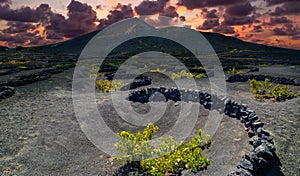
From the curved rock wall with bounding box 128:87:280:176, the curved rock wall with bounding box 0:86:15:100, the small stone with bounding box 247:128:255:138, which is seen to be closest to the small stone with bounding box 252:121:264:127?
the curved rock wall with bounding box 128:87:280:176

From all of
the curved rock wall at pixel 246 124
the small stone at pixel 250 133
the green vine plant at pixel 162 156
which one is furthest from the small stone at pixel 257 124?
the green vine plant at pixel 162 156

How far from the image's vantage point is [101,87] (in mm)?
28000

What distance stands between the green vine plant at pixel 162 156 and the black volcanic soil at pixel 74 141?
57cm

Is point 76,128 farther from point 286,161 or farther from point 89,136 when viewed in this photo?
point 286,161

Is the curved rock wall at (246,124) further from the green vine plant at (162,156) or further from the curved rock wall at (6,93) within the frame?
the curved rock wall at (6,93)

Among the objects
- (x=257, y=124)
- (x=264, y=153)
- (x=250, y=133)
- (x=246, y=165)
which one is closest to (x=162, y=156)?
(x=246, y=165)

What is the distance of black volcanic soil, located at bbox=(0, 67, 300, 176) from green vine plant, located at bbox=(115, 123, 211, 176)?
57cm

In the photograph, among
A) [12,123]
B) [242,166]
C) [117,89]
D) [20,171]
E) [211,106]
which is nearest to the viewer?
[242,166]

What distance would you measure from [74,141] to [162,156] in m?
6.05

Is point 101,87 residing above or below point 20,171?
above

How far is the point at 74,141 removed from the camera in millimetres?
14078

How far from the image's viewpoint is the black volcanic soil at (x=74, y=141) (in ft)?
36.0

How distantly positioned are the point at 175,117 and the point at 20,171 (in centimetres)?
1088

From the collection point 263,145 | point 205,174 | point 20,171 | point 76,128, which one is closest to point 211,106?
point 263,145
